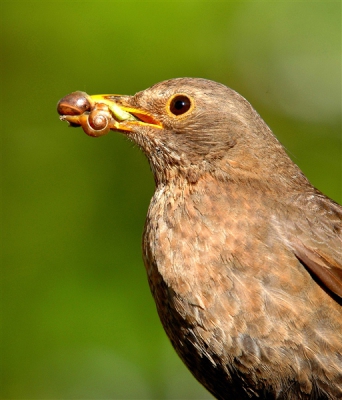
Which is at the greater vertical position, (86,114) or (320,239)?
(320,239)

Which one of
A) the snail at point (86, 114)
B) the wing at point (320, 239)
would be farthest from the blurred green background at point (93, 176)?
the wing at point (320, 239)

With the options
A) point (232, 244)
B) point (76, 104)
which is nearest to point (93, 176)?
point (76, 104)

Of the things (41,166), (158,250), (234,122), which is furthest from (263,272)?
(41,166)

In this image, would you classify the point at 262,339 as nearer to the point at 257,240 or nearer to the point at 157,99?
the point at 257,240

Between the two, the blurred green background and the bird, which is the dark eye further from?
the blurred green background

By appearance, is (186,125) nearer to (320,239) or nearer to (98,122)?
(98,122)

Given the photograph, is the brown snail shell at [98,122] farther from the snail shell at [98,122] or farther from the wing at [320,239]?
the wing at [320,239]
